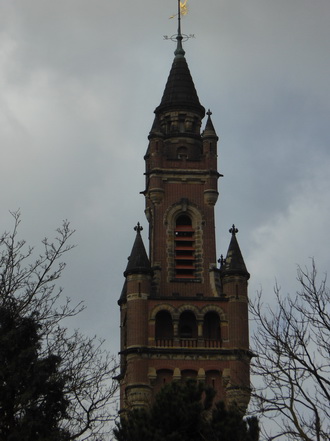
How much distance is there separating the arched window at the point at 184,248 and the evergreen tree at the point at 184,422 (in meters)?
24.7

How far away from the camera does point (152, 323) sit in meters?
63.8

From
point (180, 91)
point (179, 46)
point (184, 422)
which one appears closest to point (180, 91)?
point (180, 91)

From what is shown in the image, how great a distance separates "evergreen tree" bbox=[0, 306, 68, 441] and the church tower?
28.3 meters

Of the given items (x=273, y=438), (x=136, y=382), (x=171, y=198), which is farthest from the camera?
(x=171, y=198)

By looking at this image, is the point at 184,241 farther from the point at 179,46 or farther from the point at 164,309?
the point at 179,46

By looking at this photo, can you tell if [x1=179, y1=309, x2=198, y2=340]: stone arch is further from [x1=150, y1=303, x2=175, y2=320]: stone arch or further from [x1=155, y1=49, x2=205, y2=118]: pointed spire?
[x1=155, y1=49, x2=205, y2=118]: pointed spire

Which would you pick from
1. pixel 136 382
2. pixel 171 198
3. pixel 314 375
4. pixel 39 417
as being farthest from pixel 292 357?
pixel 171 198

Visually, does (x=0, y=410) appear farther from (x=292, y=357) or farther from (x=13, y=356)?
(x=292, y=357)

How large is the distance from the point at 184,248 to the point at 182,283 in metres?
2.52

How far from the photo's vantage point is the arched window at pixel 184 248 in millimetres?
66812

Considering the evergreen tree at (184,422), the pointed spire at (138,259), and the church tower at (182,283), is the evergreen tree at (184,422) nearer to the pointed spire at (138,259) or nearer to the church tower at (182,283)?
the church tower at (182,283)

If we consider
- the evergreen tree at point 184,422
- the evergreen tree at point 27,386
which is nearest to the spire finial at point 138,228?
the evergreen tree at point 184,422

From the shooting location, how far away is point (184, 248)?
67.6m

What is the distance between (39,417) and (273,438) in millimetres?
7790
